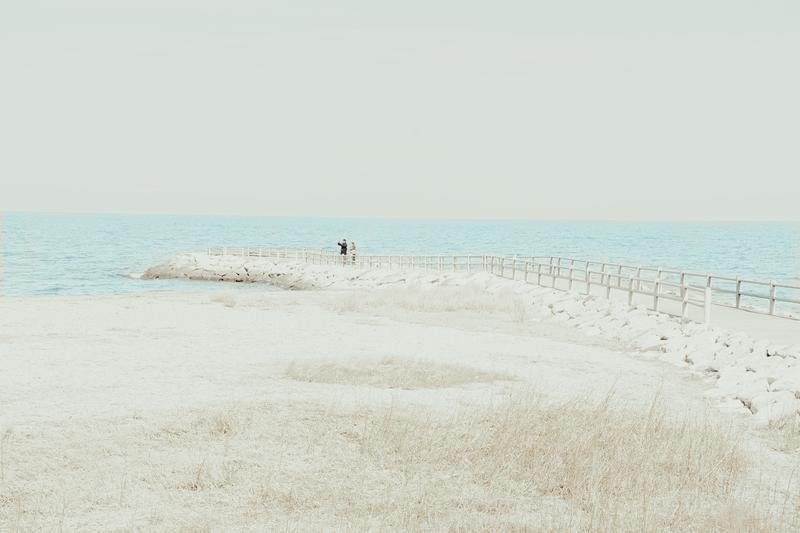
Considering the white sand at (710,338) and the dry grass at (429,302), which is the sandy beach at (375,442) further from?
the dry grass at (429,302)

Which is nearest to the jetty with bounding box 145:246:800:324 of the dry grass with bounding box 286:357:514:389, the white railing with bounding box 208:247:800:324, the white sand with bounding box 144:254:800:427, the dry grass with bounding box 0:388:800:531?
the white railing with bounding box 208:247:800:324

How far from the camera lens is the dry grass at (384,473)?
8.28 metres

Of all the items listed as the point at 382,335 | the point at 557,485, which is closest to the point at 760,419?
the point at 557,485

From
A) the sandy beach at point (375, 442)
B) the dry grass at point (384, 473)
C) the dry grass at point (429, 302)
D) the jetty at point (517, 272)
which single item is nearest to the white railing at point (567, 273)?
the jetty at point (517, 272)

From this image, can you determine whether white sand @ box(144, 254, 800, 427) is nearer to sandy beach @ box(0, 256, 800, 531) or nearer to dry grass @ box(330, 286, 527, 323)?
sandy beach @ box(0, 256, 800, 531)

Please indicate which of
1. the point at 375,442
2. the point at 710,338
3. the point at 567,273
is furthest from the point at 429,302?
the point at 567,273

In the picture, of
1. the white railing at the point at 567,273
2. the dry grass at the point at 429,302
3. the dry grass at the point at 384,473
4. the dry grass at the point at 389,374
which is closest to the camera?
the dry grass at the point at 384,473

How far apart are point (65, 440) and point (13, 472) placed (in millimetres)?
1309

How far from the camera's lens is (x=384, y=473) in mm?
9703

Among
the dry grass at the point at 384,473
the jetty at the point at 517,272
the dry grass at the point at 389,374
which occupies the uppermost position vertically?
the dry grass at the point at 384,473

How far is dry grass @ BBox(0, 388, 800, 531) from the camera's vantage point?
828 cm

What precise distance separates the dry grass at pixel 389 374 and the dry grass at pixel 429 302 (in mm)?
12001

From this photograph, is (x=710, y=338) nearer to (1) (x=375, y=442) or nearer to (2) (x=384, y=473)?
(1) (x=375, y=442)

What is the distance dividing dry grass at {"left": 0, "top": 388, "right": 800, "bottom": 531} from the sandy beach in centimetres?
3
